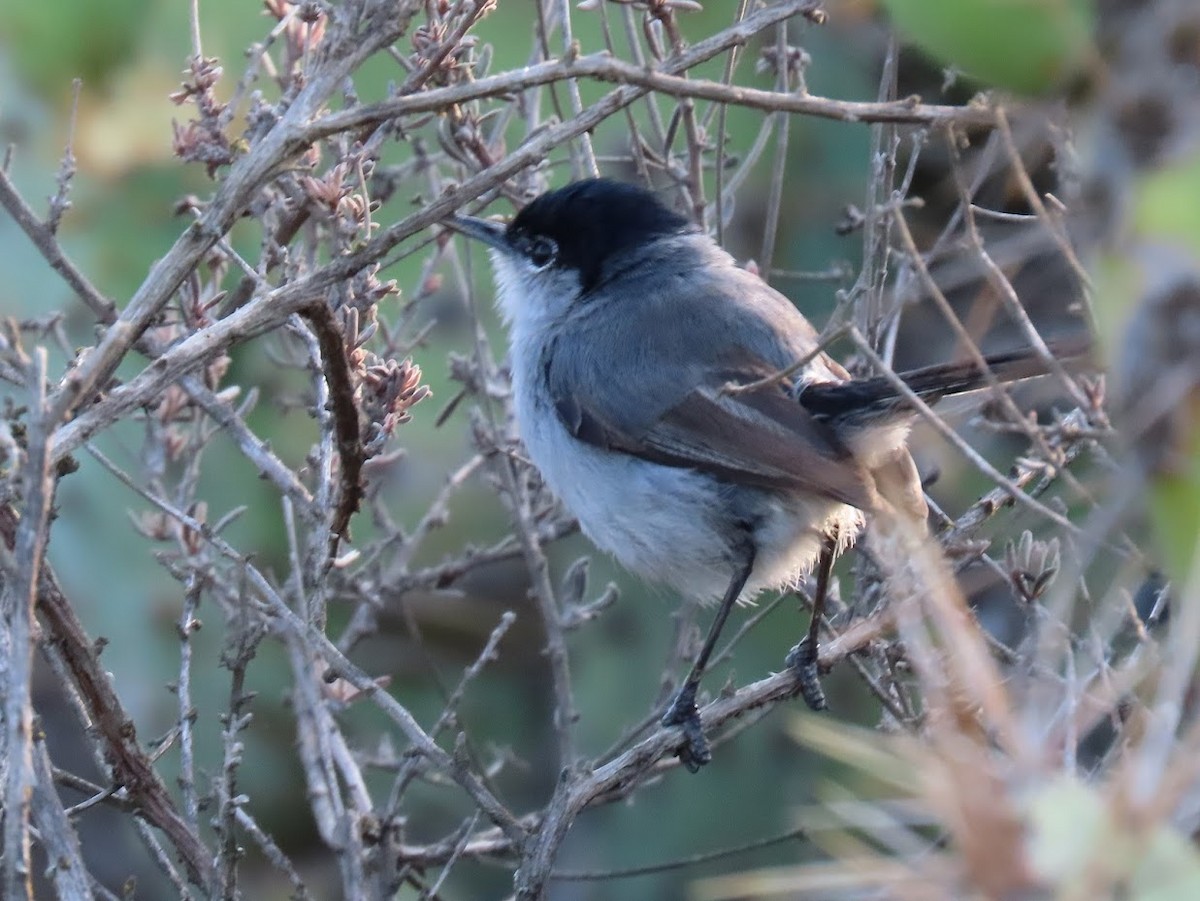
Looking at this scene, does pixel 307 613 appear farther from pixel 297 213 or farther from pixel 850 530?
pixel 850 530

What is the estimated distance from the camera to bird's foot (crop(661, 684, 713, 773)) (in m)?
3.06

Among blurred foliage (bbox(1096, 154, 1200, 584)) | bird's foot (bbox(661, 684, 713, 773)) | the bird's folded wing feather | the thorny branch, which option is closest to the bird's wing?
the bird's folded wing feather

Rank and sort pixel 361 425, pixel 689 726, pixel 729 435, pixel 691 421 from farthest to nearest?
pixel 691 421
pixel 729 435
pixel 689 726
pixel 361 425

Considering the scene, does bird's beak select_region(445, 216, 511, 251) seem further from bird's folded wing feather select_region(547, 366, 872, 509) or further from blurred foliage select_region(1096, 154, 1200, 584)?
blurred foliage select_region(1096, 154, 1200, 584)

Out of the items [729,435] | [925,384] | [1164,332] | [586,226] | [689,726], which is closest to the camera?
[1164,332]

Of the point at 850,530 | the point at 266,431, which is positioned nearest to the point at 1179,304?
the point at 850,530

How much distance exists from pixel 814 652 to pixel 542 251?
4.17 feet

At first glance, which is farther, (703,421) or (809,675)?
(703,421)

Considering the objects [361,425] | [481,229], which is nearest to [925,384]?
[361,425]

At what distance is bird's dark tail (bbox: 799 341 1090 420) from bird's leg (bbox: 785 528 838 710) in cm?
35

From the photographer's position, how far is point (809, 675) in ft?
10.4

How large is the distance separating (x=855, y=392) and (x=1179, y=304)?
6.05 ft

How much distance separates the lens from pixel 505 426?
3.85 meters

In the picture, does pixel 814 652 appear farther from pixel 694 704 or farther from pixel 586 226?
pixel 586 226
